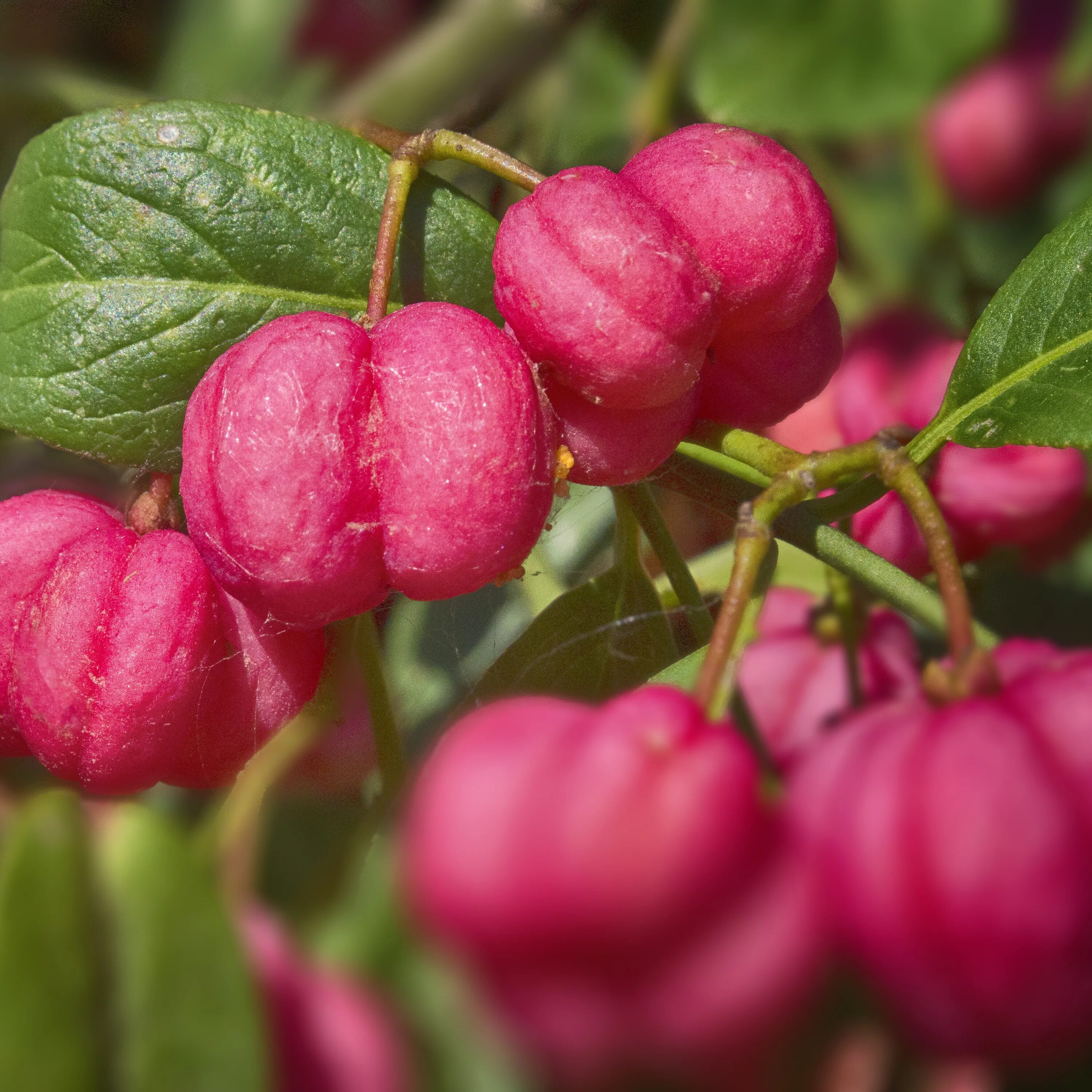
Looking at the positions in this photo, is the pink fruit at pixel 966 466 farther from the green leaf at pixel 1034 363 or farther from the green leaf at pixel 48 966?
the green leaf at pixel 48 966

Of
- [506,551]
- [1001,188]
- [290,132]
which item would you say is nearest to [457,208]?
[290,132]

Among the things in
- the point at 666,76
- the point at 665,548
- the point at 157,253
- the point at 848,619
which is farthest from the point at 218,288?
the point at 666,76

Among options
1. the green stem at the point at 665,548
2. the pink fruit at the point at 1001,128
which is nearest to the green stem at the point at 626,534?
the green stem at the point at 665,548

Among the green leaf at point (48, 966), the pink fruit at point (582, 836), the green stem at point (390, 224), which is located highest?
the green stem at point (390, 224)

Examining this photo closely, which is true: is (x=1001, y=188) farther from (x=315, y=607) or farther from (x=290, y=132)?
(x=315, y=607)

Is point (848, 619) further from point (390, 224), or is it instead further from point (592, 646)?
point (390, 224)

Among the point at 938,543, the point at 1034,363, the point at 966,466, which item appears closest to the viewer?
the point at 938,543

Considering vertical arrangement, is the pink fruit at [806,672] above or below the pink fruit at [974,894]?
below

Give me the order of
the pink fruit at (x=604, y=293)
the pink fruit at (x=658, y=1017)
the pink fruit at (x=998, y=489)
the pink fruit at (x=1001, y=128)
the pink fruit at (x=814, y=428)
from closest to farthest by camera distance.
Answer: the pink fruit at (x=658, y=1017) < the pink fruit at (x=604, y=293) < the pink fruit at (x=998, y=489) < the pink fruit at (x=814, y=428) < the pink fruit at (x=1001, y=128)
